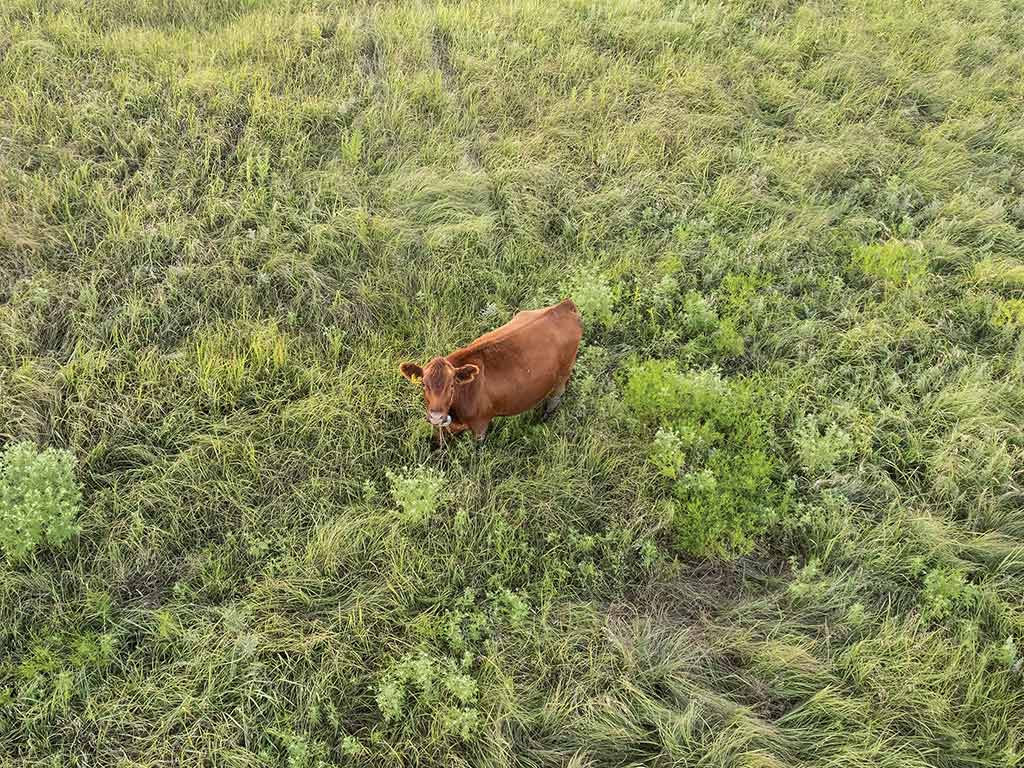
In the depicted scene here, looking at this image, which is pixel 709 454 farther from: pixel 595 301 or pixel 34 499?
Answer: pixel 34 499

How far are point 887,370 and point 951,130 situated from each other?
402cm

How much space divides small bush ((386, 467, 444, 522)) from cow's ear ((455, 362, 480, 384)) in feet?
2.18

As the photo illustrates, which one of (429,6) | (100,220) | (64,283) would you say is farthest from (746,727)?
(429,6)

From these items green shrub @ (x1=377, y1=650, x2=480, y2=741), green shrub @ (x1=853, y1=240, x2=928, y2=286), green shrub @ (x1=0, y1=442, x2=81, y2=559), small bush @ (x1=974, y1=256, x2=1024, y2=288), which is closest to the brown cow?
green shrub @ (x1=377, y1=650, x2=480, y2=741)

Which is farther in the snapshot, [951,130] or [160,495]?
[951,130]

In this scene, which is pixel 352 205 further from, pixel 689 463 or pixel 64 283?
pixel 689 463

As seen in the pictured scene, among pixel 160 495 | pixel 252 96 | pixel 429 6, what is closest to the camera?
pixel 160 495

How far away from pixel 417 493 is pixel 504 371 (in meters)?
1.07

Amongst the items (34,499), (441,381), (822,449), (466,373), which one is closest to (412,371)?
(441,381)

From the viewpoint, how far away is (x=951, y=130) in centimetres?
738

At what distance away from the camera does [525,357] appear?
4609 millimetres

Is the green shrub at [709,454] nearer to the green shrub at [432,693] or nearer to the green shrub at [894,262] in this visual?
the green shrub at [432,693]

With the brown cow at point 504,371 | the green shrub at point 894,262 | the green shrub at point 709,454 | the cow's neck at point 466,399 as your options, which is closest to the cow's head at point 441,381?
the brown cow at point 504,371

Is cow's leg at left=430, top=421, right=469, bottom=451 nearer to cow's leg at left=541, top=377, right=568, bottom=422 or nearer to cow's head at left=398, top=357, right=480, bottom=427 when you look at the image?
cow's head at left=398, top=357, right=480, bottom=427
